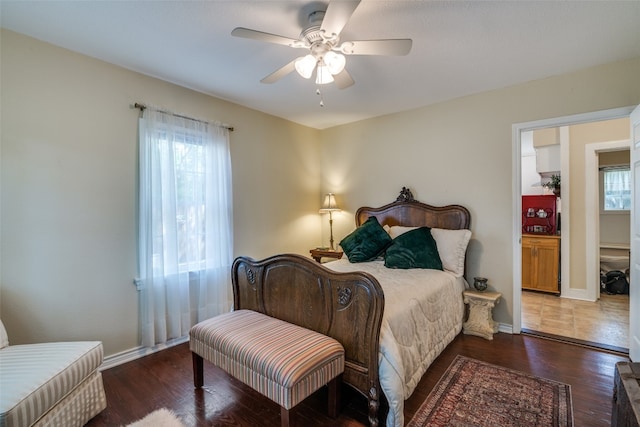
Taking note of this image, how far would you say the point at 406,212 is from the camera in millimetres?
3762

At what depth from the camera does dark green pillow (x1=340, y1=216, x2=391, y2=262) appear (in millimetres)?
3418

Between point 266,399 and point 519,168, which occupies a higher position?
point 519,168

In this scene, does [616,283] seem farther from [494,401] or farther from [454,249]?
[494,401]

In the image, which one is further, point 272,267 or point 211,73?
point 211,73

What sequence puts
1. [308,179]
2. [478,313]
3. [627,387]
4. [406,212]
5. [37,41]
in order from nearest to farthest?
[627,387] → [37,41] → [478,313] → [406,212] → [308,179]

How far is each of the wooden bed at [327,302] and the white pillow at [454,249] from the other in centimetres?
171

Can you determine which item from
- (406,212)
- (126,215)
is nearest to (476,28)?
(406,212)

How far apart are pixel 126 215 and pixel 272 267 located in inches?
57.1

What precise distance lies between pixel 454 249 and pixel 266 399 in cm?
230

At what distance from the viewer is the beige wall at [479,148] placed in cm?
271

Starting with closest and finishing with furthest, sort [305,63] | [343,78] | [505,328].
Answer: [305,63], [343,78], [505,328]

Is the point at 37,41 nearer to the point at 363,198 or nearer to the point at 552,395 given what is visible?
the point at 363,198

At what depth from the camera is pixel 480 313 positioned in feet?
9.88

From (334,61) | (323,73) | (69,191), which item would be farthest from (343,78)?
(69,191)
